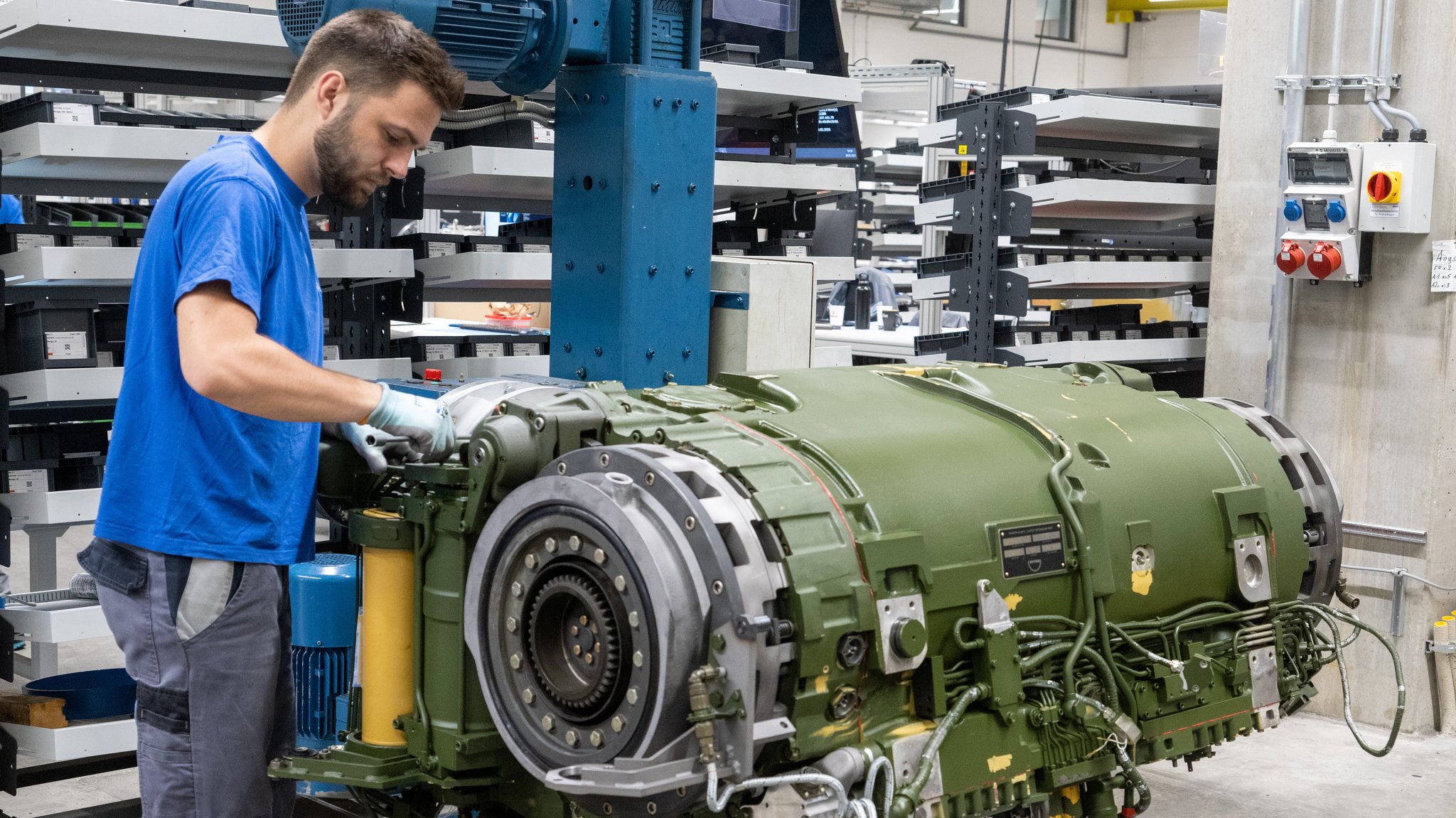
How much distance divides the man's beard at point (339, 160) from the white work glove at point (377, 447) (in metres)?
0.35

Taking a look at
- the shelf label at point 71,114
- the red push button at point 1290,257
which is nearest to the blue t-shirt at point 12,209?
the shelf label at point 71,114

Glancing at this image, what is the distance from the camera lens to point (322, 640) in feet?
7.57

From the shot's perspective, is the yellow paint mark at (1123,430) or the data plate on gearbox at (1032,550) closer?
the data plate on gearbox at (1032,550)

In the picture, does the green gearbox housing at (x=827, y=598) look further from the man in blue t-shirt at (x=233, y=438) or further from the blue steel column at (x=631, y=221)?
the blue steel column at (x=631, y=221)

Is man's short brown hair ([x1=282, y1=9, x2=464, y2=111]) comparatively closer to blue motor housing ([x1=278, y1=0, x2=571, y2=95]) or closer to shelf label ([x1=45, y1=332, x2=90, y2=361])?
blue motor housing ([x1=278, y1=0, x2=571, y2=95])

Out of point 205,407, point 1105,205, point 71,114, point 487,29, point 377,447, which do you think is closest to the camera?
point 205,407

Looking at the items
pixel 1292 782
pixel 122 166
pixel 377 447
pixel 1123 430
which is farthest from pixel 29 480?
pixel 1292 782

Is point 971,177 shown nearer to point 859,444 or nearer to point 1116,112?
point 1116,112

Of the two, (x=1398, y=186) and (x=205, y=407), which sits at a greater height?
(x=1398, y=186)

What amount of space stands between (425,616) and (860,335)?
4.05 m

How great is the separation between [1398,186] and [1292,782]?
1.77 metres

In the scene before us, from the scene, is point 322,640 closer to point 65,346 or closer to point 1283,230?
point 65,346

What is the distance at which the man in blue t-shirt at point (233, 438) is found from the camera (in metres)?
1.93

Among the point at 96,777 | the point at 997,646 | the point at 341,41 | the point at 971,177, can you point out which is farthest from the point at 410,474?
the point at 971,177
